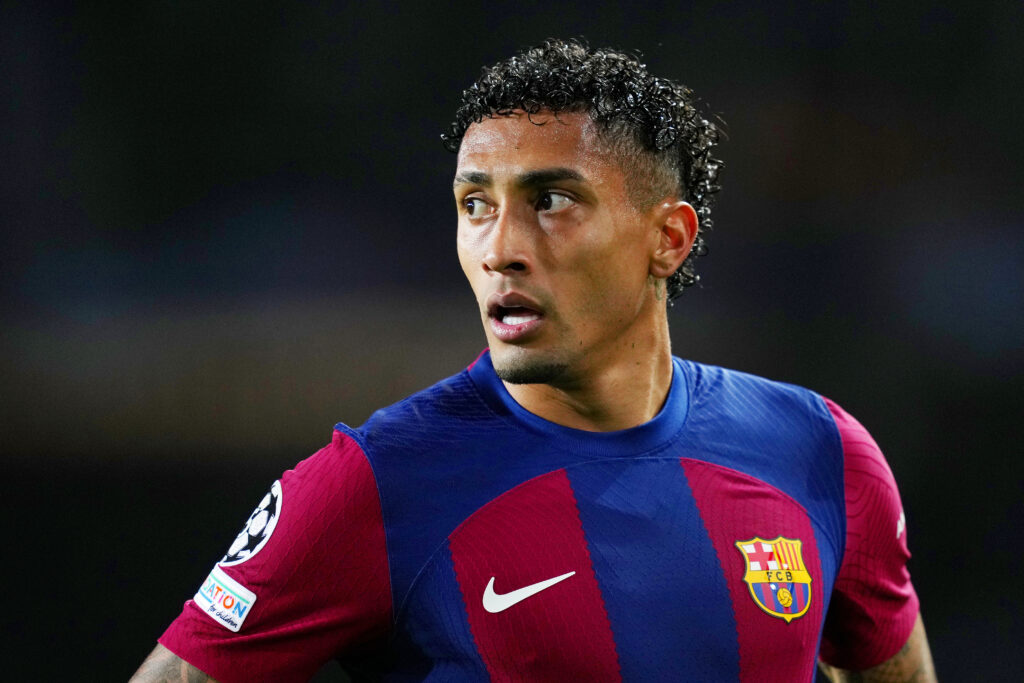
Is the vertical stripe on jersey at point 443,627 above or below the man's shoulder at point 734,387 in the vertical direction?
below

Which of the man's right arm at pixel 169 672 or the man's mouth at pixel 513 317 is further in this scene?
the man's mouth at pixel 513 317

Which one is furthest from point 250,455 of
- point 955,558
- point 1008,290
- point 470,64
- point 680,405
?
point 1008,290

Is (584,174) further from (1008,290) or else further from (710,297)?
(1008,290)

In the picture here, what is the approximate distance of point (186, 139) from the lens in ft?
10.9

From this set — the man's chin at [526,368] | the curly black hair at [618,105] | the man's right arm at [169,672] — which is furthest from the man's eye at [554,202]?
the man's right arm at [169,672]

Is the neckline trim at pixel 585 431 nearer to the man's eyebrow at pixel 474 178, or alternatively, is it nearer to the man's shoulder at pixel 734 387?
the man's shoulder at pixel 734 387

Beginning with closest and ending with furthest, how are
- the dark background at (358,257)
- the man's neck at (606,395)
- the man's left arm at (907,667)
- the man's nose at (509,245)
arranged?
the man's nose at (509,245) → the man's neck at (606,395) → the man's left arm at (907,667) → the dark background at (358,257)

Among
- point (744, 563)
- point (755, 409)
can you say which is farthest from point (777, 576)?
point (755, 409)

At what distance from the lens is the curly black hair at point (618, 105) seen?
161cm

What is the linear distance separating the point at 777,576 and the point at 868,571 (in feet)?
0.91

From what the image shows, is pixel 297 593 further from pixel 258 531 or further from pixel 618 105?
pixel 618 105

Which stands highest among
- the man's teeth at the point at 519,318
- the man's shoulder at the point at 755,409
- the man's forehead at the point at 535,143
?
the man's forehead at the point at 535,143

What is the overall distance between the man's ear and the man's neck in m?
0.13

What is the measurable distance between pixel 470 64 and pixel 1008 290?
2059 millimetres
